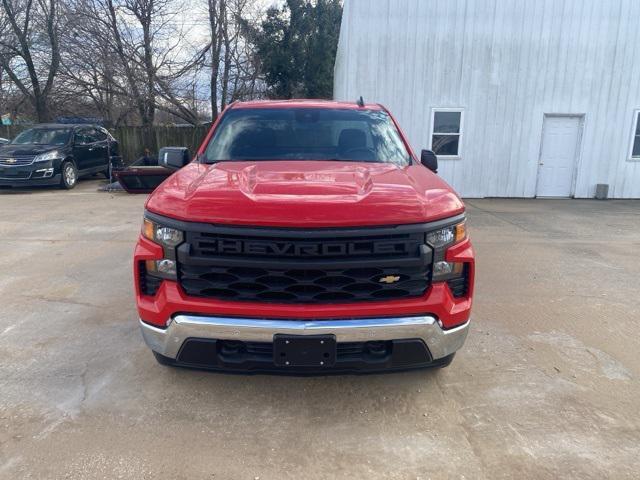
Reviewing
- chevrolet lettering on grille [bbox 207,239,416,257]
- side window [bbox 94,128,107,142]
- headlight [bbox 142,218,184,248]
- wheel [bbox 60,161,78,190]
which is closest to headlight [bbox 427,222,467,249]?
chevrolet lettering on grille [bbox 207,239,416,257]

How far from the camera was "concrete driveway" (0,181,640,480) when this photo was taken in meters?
2.31

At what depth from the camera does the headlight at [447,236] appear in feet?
7.91

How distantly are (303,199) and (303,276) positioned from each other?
1.34ft

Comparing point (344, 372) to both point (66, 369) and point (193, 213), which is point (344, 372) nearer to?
point (193, 213)

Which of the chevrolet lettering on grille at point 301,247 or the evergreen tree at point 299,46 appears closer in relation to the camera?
the chevrolet lettering on grille at point 301,247

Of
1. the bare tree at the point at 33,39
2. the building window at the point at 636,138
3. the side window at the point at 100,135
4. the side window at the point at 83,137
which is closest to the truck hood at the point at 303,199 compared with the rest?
the building window at the point at 636,138

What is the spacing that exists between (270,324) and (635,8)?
44.5 ft

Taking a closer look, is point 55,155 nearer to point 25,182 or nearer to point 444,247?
point 25,182

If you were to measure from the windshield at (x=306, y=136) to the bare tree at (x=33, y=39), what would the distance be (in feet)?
61.1

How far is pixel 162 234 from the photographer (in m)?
2.45

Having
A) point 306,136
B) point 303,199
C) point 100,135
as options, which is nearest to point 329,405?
point 303,199

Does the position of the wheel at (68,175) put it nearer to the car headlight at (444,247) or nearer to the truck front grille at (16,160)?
the truck front grille at (16,160)

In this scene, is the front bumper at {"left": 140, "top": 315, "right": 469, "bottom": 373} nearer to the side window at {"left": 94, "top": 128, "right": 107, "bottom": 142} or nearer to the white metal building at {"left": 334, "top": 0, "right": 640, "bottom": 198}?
the white metal building at {"left": 334, "top": 0, "right": 640, "bottom": 198}

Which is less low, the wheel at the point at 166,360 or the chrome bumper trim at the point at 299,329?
the chrome bumper trim at the point at 299,329
